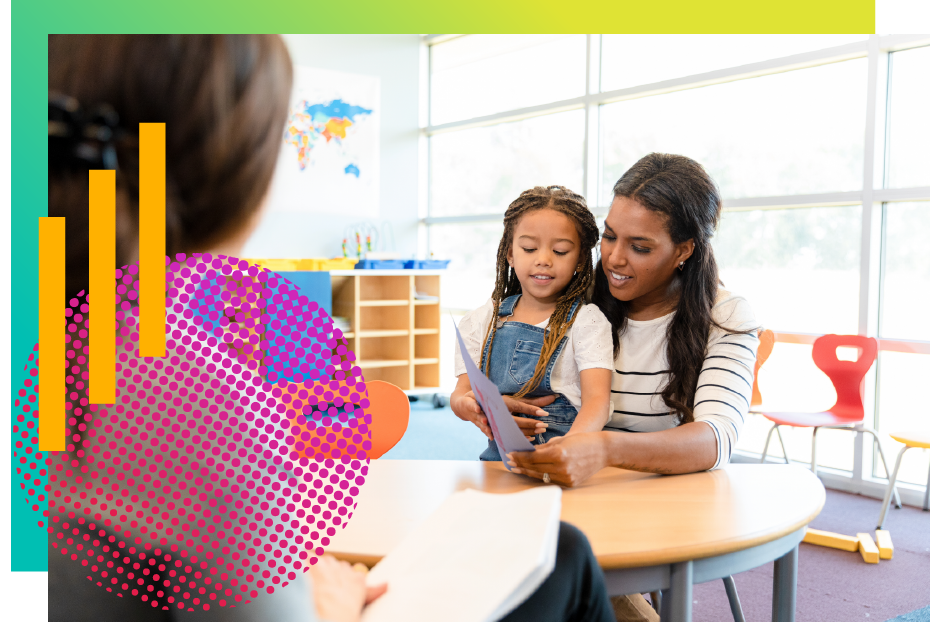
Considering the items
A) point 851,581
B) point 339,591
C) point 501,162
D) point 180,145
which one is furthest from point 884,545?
point 501,162

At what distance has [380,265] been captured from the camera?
4840 mm

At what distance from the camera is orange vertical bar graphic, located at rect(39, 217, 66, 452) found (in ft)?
2.91

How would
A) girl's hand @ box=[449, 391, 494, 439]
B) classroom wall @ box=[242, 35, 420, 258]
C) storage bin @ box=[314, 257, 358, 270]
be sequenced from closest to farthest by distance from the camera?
girl's hand @ box=[449, 391, 494, 439], storage bin @ box=[314, 257, 358, 270], classroom wall @ box=[242, 35, 420, 258]

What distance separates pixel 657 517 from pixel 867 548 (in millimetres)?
1859

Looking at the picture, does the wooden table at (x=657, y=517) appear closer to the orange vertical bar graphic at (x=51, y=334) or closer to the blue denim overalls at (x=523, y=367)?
the blue denim overalls at (x=523, y=367)

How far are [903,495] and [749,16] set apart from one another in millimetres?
A: 2380

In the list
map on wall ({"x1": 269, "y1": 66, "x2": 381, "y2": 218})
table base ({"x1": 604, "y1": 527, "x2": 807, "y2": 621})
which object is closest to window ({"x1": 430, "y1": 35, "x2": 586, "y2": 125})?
map on wall ({"x1": 269, "y1": 66, "x2": 381, "y2": 218})

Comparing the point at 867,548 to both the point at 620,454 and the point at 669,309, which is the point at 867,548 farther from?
the point at 620,454

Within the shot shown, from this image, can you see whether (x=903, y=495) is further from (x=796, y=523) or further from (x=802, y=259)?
(x=796, y=523)

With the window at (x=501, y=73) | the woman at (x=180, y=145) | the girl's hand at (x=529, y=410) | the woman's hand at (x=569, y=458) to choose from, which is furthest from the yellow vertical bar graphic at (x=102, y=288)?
the window at (x=501, y=73)

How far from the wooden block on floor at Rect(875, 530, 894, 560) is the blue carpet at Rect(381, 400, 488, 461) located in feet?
5.70

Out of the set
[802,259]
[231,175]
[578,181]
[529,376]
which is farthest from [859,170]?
[231,175]

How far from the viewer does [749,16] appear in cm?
156

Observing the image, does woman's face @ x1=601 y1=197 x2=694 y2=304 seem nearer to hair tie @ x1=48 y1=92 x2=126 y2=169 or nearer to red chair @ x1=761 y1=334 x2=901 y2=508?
hair tie @ x1=48 y1=92 x2=126 y2=169
